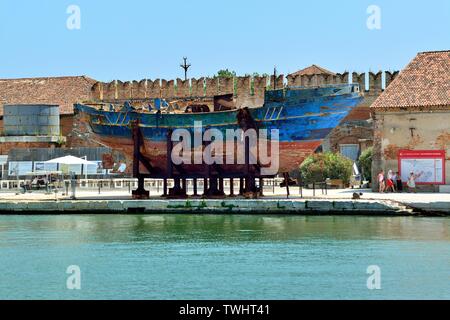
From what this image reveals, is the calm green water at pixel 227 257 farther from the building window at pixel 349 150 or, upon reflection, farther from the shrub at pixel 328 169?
the building window at pixel 349 150

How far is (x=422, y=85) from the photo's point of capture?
116 feet

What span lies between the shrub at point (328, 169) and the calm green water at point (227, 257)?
10990mm

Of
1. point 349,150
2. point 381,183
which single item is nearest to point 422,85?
point 381,183

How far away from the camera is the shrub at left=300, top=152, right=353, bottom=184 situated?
3941cm

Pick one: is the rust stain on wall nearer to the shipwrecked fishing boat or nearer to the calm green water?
the shipwrecked fishing boat

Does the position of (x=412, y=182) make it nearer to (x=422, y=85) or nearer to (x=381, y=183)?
(x=381, y=183)

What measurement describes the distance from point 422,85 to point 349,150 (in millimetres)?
13751

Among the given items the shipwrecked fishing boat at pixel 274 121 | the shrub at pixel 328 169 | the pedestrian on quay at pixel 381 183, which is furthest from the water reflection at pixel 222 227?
the shrub at pixel 328 169

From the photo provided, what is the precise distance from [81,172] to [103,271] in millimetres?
25855

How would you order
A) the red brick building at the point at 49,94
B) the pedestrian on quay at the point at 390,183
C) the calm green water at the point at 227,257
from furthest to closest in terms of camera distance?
the red brick building at the point at 49,94 → the pedestrian on quay at the point at 390,183 → the calm green water at the point at 227,257

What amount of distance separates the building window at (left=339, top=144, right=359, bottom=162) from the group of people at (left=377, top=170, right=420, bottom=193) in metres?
14.0

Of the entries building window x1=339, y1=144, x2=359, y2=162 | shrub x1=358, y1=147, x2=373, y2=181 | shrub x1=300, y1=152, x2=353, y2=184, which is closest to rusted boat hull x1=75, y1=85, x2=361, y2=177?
shrub x1=300, y1=152, x2=353, y2=184

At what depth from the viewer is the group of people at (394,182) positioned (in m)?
33.8

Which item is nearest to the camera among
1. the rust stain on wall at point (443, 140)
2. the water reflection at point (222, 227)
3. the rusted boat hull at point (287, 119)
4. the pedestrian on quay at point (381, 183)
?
the water reflection at point (222, 227)
